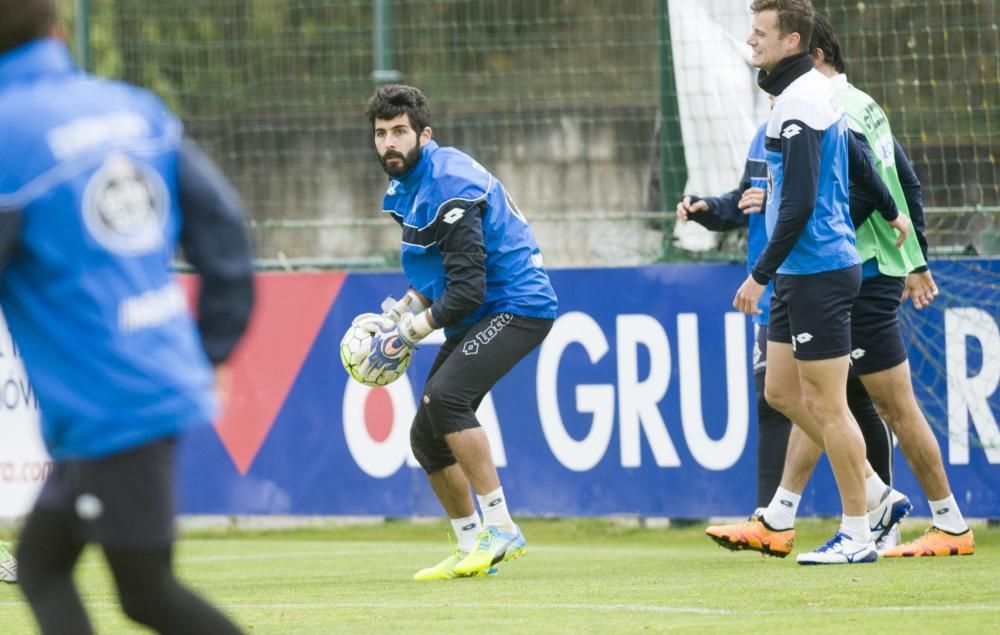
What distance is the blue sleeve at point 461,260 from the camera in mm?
7055

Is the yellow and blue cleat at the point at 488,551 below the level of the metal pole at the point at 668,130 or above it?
below

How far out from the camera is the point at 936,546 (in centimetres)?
766

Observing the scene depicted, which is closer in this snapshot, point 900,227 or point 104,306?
point 104,306

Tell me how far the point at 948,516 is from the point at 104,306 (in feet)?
17.1

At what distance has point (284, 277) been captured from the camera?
34.8 feet

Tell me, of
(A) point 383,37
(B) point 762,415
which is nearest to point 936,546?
(B) point 762,415

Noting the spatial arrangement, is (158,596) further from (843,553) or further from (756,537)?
(756,537)

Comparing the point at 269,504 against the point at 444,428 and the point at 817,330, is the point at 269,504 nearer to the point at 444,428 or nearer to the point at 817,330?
the point at 444,428

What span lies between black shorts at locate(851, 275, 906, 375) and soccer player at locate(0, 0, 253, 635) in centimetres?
459

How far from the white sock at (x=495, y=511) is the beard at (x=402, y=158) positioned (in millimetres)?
1357

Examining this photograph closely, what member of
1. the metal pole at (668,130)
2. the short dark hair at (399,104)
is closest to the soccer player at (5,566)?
the short dark hair at (399,104)

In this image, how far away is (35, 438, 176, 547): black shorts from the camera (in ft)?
10.8

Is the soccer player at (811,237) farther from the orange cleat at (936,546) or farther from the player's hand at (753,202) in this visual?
the player's hand at (753,202)

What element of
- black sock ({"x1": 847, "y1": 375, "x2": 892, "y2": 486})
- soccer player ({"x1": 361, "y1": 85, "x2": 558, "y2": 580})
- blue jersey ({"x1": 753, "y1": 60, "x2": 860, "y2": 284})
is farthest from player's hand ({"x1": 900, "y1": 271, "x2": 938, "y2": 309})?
soccer player ({"x1": 361, "y1": 85, "x2": 558, "y2": 580})
